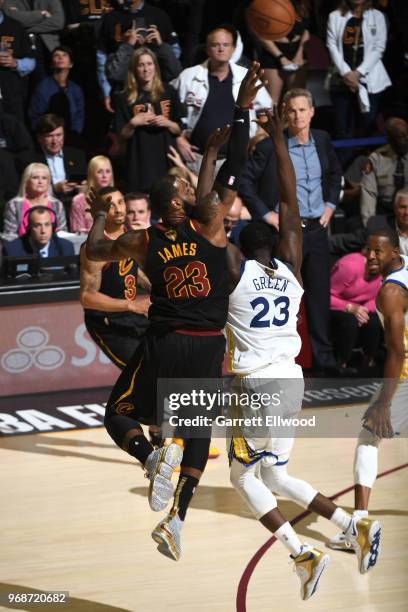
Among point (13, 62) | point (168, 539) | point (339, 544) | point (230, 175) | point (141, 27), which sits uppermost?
point (141, 27)

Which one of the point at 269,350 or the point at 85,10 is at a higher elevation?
the point at 85,10

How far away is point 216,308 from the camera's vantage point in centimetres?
609

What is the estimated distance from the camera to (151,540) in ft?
23.7

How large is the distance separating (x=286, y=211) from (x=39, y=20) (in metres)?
7.08

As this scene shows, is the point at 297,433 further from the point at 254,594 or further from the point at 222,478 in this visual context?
the point at 254,594

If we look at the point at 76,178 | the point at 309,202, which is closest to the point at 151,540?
the point at 309,202

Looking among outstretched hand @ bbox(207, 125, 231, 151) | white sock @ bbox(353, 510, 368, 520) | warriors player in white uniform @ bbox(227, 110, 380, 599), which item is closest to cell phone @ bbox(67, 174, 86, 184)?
outstretched hand @ bbox(207, 125, 231, 151)

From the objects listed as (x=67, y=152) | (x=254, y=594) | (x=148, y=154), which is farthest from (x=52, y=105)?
(x=254, y=594)

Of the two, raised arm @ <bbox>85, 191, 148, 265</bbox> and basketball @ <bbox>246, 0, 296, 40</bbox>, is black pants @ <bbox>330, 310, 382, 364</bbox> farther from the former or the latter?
raised arm @ <bbox>85, 191, 148, 265</bbox>

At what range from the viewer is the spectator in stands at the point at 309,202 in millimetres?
10461

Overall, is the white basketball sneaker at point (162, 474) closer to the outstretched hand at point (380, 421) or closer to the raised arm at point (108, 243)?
the raised arm at point (108, 243)

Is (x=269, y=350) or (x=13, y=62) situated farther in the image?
(x=13, y=62)

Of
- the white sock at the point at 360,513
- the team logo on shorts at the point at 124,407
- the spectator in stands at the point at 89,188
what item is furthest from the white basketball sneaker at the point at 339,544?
the spectator in stands at the point at 89,188

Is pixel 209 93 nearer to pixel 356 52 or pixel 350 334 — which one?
pixel 356 52
